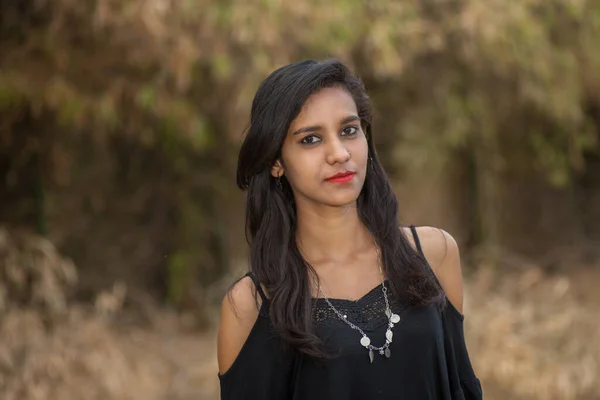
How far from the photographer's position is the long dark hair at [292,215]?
217cm

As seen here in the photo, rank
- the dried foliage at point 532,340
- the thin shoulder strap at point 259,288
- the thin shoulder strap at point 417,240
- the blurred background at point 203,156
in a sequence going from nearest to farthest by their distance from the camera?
the thin shoulder strap at point 259,288 → the thin shoulder strap at point 417,240 → the blurred background at point 203,156 → the dried foliage at point 532,340

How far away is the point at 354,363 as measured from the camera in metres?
2.12

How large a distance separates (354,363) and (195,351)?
4053 mm

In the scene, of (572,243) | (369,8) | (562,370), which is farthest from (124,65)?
Result: (572,243)

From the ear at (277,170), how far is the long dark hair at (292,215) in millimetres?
17

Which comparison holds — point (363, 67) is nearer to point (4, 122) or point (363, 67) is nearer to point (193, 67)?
point (193, 67)

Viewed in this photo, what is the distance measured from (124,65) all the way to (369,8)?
141 centimetres

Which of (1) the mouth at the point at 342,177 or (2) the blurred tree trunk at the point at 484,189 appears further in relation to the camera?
(2) the blurred tree trunk at the point at 484,189

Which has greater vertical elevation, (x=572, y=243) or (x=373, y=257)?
(x=373, y=257)

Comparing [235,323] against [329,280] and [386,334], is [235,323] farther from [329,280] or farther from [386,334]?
[386,334]

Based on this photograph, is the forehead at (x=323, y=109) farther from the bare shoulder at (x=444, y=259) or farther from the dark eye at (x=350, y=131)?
the bare shoulder at (x=444, y=259)

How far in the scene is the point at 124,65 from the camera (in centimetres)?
473

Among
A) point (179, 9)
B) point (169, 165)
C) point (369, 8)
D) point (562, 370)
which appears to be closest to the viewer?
point (179, 9)

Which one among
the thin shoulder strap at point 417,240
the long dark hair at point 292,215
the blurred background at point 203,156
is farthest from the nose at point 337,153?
the blurred background at point 203,156
